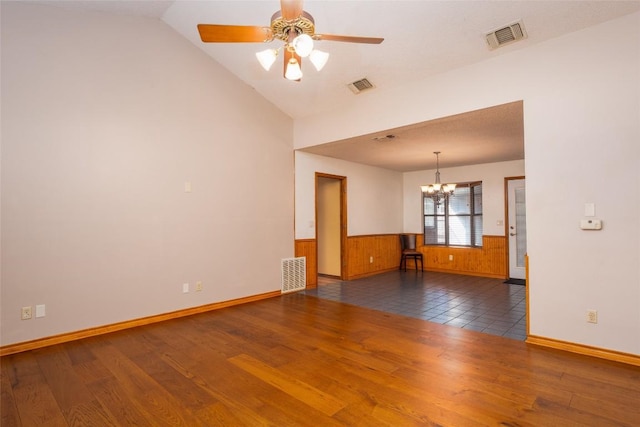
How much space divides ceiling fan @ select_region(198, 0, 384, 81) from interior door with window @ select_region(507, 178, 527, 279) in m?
5.71

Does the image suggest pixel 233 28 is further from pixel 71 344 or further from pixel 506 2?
pixel 71 344

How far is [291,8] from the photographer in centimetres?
198

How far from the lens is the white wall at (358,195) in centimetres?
591

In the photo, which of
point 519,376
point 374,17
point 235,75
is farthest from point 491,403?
point 235,75

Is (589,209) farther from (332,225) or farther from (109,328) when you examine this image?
(109,328)

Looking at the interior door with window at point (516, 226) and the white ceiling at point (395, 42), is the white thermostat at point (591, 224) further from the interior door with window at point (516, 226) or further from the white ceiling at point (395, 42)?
the interior door with window at point (516, 226)

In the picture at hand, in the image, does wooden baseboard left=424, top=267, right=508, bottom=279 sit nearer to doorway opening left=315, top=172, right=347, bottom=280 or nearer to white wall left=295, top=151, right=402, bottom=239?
white wall left=295, top=151, right=402, bottom=239

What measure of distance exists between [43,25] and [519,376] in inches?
215

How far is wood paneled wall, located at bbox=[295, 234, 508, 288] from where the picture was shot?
6.79 meters

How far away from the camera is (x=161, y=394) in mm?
2336

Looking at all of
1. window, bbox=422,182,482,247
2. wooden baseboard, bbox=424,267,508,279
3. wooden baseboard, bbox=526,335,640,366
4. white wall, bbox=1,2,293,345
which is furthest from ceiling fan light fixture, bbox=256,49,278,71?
wooden baseboard, bbox=424,267,508,279

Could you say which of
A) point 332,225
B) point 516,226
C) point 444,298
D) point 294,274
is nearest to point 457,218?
point 516,226

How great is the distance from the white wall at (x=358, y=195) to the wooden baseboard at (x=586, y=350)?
12.3ft

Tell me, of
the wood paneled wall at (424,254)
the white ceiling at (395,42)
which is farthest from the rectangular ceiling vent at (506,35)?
the wood paneled wall at (424,254)
